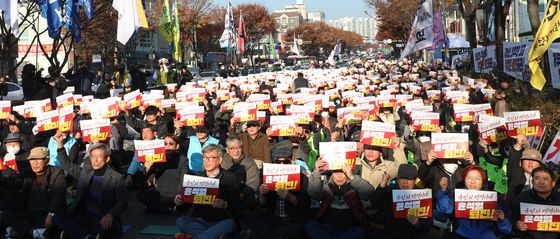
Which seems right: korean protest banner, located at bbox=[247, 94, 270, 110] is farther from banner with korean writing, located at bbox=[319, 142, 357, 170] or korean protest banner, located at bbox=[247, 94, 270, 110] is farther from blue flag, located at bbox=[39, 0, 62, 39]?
banner with korean writing, located at bbox=[319, 142, 357, 170]

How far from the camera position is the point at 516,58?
59.8 feet

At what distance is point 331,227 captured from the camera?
23.6 ft

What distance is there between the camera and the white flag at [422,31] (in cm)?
1933

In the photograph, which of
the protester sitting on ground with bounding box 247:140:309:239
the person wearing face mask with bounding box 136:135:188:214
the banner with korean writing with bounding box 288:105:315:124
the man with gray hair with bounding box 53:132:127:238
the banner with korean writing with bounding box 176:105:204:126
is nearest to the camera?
the protester sitting on ground with bounding box 247:140:309:239

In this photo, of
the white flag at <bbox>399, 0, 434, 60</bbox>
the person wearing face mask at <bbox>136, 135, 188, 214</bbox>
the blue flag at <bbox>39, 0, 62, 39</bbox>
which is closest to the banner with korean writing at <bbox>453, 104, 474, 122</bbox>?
the person wearing face mask at <bbox>136, 135, 188, 214</bbox>

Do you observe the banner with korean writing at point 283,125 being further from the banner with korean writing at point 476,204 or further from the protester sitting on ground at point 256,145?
the banner with korean writing at point 476,204

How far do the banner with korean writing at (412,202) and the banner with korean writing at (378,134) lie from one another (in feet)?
5.94

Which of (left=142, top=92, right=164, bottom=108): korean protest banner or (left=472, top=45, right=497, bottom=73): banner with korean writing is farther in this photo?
(left=472, top=45, right=497, bottom=73): banner with korean writing

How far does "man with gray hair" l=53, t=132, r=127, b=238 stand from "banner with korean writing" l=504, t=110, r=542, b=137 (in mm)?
5044

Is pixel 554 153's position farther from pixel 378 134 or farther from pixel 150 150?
pixel 150 150

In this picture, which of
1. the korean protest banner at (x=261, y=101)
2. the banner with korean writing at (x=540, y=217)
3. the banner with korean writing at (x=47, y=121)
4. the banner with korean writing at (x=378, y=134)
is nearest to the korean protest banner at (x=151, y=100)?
the korean protest banner at (x=261, y=101)

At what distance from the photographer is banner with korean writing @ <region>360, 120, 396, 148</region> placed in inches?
329

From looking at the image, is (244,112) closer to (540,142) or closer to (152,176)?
(152,176)

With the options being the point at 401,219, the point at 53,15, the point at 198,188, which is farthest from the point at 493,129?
the point at 53,15
